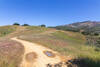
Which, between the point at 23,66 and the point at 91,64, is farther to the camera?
the point at 91,64

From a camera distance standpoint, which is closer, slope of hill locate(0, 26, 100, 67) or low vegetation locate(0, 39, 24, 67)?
low vegetation locate(0, 39, 24, 67)

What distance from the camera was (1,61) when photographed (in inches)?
264

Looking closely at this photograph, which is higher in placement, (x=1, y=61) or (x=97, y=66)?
(x=1, y=61)

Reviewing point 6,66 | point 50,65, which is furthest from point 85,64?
point 6,66

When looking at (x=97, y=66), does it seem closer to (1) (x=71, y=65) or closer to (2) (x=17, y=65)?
(1) (x=71, y=65)

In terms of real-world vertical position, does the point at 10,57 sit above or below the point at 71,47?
above

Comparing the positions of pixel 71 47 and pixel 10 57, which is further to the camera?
pixel 71 47

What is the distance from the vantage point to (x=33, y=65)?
6.62 m

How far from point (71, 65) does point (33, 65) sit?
3.26 metres

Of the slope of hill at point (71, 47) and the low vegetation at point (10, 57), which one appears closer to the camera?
the low vegetation at point (10, 57)

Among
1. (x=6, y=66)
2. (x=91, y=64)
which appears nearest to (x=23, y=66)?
(x=6, y=66)

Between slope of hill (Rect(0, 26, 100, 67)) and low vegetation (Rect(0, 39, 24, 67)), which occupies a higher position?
low vegetation (Rect(0, 39, 24, 67))

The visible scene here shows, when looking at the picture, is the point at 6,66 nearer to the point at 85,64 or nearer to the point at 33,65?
the point at 33,65

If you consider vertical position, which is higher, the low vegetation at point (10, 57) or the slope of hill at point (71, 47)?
the low vegetation at point (10, 57)
